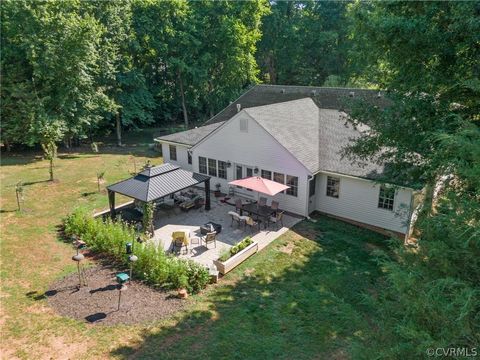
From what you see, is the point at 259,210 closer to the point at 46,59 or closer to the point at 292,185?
the point at 292,185

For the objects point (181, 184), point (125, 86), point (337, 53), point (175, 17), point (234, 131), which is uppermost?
point (175, 17)

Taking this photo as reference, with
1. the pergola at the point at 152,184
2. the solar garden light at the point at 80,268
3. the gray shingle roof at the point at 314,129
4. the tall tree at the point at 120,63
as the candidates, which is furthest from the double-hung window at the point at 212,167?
the tall tree at the point at 120,63

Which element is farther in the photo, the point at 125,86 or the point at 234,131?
the point at 125,86

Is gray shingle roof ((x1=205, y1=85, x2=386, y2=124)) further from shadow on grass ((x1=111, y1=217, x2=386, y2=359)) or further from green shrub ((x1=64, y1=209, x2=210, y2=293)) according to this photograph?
green shrub ((x1=64, y1=209, x2=210, y2=293))

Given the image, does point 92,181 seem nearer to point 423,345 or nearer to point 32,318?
point 32,318

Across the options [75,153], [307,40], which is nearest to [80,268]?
[75,153]

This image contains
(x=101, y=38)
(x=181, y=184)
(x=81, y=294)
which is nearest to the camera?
(x=81, y=294)

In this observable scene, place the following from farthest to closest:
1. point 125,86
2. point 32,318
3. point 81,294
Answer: point 125,86 < point 81,294 < point 32,318

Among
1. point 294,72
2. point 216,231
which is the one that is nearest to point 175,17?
point 294,72
